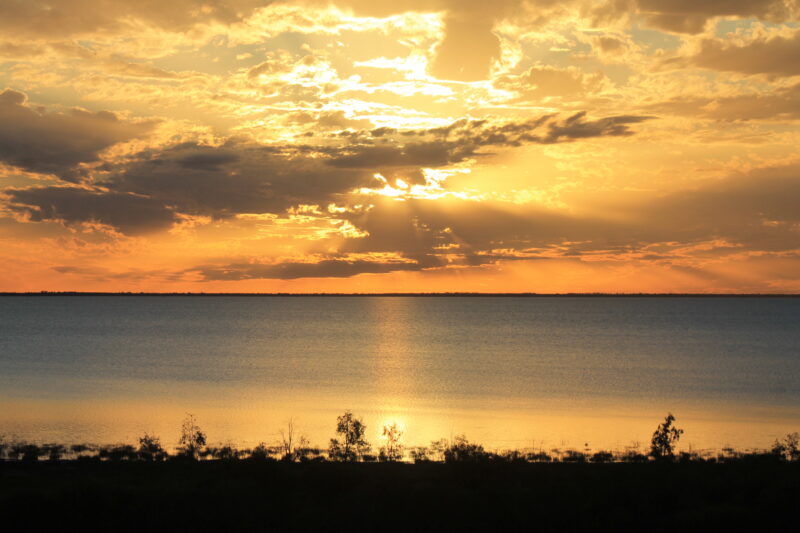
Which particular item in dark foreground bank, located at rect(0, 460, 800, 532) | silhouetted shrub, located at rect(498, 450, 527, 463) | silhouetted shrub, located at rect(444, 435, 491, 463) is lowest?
dark foreground bank, located at rect(0, 460, 800, 532)

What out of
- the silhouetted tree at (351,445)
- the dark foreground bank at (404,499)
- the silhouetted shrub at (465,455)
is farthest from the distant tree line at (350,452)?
the dark foreground bank at (404,499)

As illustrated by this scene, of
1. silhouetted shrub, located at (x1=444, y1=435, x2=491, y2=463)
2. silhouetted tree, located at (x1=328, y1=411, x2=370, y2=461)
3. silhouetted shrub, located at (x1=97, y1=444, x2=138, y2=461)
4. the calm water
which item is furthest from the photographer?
the calm water

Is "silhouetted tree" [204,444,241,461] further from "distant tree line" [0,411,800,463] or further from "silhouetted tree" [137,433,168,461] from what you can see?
"silhouetted tree" [137,433,168,461]

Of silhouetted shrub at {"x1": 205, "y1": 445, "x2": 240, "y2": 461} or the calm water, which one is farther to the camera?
the calm water

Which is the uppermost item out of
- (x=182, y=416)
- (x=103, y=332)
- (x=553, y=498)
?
(x=103, y=332)

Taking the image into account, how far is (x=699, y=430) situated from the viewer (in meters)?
39.3

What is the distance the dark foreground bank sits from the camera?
50.5ft

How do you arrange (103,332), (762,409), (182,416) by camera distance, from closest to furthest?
1. (182,416)
2. (762,409)
3. (103,332)

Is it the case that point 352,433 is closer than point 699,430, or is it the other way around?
point 352,433

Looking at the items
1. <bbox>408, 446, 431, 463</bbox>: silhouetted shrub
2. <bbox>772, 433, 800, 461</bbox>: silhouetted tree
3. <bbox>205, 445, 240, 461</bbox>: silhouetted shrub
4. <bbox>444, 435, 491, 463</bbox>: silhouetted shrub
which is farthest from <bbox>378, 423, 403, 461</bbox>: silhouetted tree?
<bbox>772, 433, 800, 461</bbox>: silhouetted tree

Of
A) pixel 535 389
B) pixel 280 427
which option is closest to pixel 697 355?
pixel 535 389

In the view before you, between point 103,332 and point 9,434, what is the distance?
11193 centimetres

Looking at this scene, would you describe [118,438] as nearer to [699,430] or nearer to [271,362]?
[699,430]

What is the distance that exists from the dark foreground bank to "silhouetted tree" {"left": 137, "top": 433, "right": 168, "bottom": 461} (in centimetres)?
612
